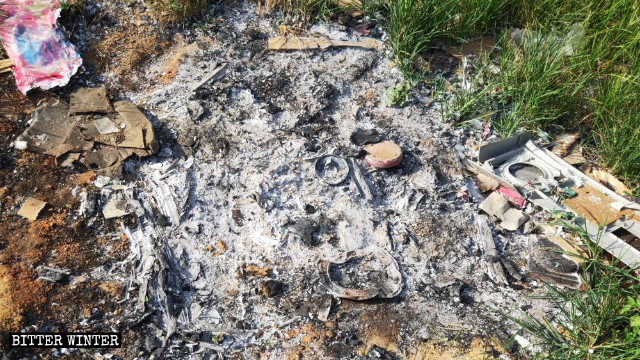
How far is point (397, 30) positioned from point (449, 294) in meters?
2.04

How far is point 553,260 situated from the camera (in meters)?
3.18

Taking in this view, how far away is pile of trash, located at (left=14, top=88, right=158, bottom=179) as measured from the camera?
3197 millimetres

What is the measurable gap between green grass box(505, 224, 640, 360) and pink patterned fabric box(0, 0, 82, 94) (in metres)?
3.34

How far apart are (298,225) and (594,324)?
5.68 ft

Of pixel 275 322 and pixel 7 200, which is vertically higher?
pixel 7 200

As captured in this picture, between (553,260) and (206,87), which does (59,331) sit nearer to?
(206,87)

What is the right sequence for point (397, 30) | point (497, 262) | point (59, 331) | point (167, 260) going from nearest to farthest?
1. point (59, 331)
2. point (167, 260)
3. point (497, 262)
4. point (397, 30)

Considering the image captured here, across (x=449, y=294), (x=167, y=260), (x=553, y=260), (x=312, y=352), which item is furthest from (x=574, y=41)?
(x=167, y=260)

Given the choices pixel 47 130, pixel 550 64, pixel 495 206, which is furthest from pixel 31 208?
pixel 550 64

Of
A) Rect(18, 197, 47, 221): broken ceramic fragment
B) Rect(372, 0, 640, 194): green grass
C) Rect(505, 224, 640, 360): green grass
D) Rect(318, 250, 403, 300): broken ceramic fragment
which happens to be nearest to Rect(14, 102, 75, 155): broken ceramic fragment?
Rect(18, 197, 47, 221): broken ceramic fragment

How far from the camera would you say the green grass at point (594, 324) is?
2.62m

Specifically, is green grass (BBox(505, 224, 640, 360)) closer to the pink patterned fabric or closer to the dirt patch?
the dirt patch

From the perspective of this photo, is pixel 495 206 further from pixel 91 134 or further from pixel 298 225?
pixel 91 134

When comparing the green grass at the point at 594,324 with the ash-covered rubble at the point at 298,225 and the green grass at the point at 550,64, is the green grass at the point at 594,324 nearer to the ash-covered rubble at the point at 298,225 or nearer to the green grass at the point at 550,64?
the ash-covered rubble at the point at 298,225
